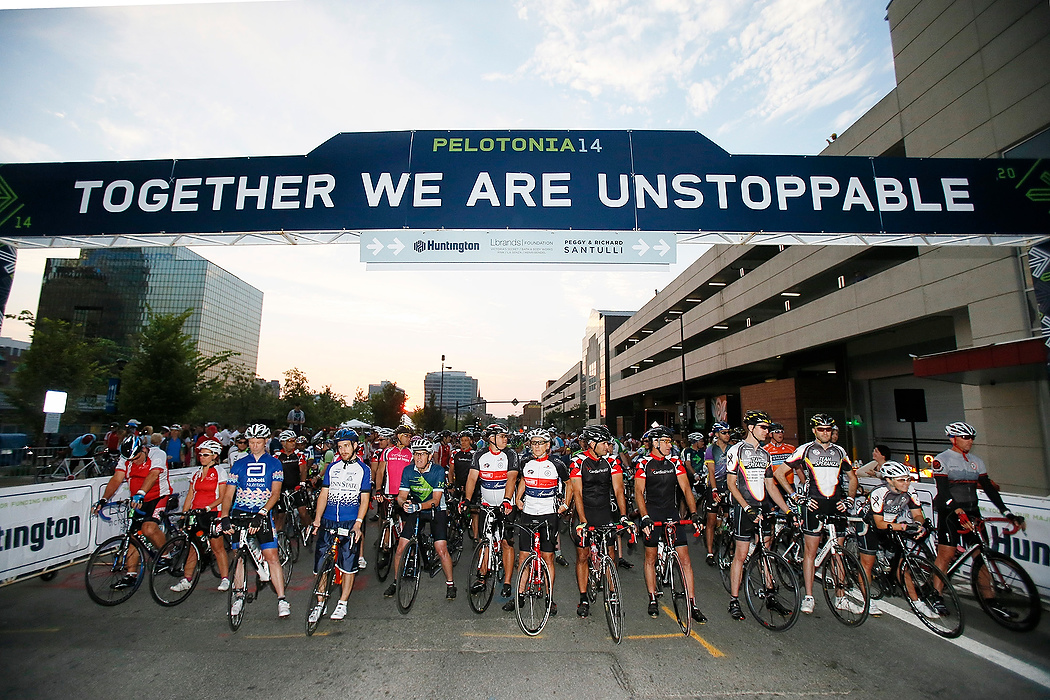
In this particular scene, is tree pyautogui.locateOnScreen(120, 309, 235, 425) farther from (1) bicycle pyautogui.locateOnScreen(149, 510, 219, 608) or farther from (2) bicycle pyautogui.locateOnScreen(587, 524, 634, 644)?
(2) bicycle pyautogui.locateOnScreen(587, 524, 634, 644)

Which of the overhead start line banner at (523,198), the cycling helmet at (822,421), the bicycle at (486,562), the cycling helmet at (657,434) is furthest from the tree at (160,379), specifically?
the cycling helmet at (822,421)

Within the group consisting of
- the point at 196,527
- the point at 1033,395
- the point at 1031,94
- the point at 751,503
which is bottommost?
the point at 196,527

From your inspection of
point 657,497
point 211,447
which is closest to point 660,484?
point 657,497

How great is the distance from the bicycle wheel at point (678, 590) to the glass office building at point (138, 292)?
109m

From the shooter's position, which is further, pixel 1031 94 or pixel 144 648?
pixel 1031 94

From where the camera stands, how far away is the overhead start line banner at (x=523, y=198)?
7.40 metres

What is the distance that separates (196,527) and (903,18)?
2291 centimetres

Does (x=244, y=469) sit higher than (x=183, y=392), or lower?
lower

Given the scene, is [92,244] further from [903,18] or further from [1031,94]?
[903,18]

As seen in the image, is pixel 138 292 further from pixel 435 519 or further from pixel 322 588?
pixel 322 588

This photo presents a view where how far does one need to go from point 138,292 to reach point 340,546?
418 feet

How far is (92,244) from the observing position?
782cm

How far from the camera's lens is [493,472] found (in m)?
6.88

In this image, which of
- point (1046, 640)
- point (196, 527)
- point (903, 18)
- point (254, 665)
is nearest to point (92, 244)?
point (196, 527)
